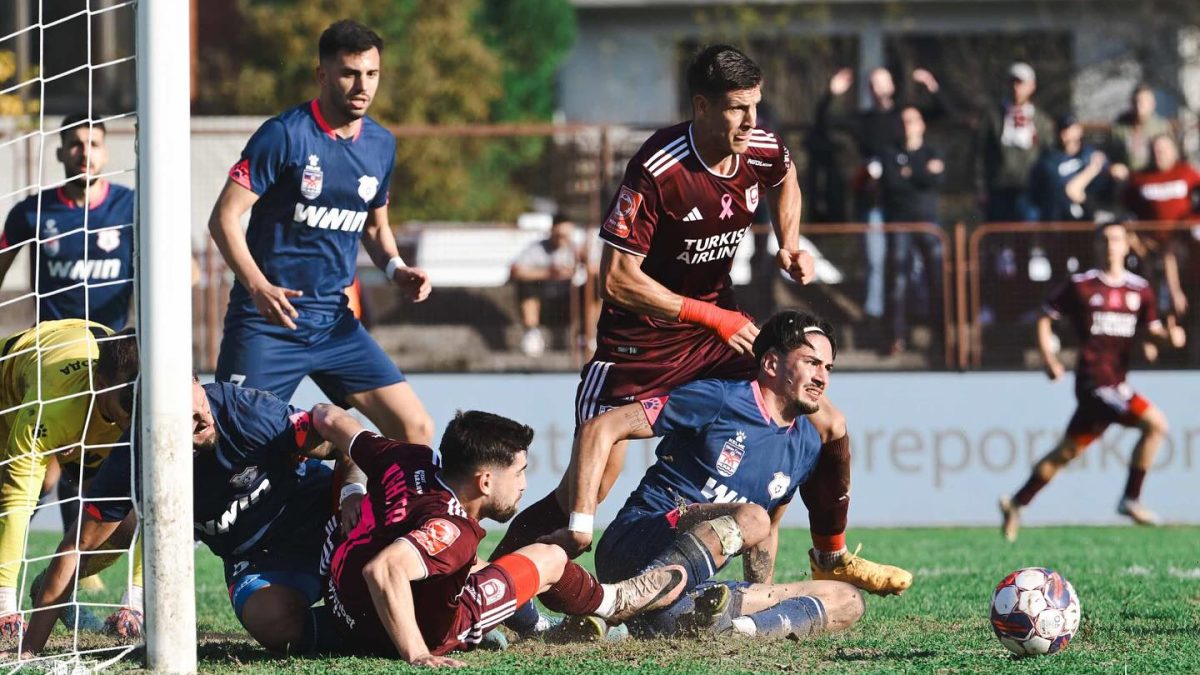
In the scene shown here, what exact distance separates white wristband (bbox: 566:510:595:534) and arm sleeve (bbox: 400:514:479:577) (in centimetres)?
78

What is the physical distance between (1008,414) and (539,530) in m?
7.12

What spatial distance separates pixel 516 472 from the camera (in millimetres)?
5996

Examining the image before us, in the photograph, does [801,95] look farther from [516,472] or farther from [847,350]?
[516,472]

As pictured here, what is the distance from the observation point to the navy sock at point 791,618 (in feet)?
21.1

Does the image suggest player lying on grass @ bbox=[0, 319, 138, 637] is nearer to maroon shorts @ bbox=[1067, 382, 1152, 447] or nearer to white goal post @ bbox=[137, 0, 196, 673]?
white goal post @ bbox=[137, 0, 196, 673]

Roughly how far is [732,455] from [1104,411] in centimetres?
638

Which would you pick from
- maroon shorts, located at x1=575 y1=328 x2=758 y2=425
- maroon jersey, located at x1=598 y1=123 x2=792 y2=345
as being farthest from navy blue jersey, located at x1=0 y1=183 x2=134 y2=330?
maroon jersey, located at x1=598 y1=123 x2=792 y2=345

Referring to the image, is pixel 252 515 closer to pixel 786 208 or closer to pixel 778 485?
pixel 778 485

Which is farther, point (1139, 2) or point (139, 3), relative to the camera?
point (1139, 2)

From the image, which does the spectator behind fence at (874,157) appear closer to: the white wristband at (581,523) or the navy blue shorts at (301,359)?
the navy blue shorts at (301,359)

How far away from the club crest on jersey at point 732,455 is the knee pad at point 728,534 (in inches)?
13.6

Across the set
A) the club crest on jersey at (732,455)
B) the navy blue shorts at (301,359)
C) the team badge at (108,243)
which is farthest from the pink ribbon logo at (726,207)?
the team badge at (108,243)

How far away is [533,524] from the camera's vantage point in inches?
288

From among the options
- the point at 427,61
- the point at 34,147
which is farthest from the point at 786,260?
the point at 427,61
